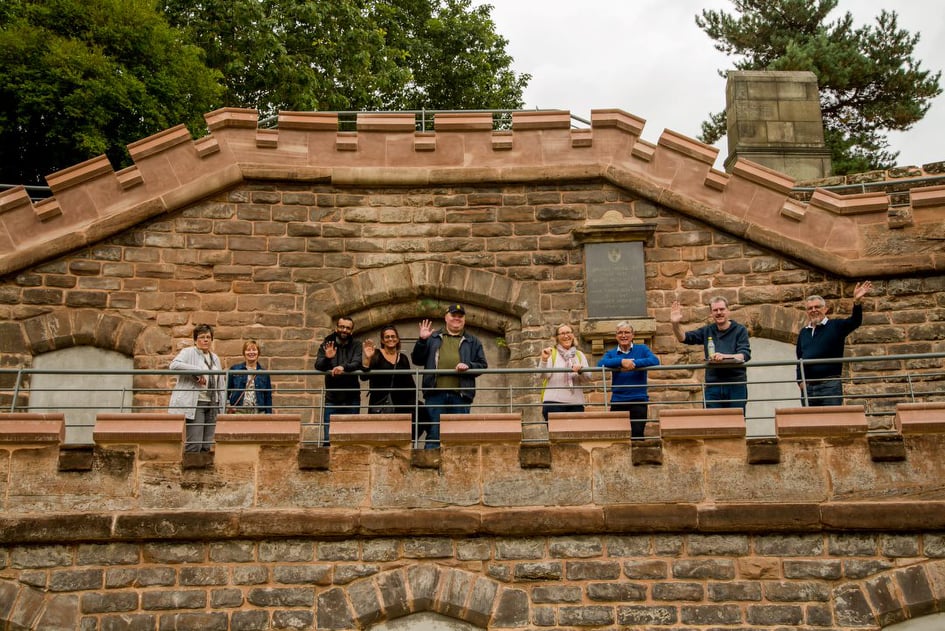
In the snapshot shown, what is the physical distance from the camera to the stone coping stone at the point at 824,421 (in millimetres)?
9586

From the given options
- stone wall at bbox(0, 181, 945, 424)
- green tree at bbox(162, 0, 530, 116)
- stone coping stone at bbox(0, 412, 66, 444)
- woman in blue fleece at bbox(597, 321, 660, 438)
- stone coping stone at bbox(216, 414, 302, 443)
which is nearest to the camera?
stone coping stone at bbox(0, 412, 66, 444)

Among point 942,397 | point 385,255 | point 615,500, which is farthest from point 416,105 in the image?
point 615,500

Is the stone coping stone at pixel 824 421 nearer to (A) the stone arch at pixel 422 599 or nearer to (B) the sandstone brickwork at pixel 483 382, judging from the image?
(B) the sandstone brickwork at pixel 483 382

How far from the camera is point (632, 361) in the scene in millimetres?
10234

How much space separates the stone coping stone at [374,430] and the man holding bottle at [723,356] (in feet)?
8.45

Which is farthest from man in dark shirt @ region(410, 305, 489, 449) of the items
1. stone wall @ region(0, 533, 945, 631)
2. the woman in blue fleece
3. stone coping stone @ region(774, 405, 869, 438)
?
stone coping stone @ region(774, 405, 869, 438)

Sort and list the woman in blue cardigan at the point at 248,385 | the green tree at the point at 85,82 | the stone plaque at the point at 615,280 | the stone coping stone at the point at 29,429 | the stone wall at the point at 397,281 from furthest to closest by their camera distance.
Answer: the green tree at the point at 85,82 < the stone plaque at the point at 615,280 < the stone wall at the point at 397,281 < the woman in blue cardigan at the point at 248,385 < the stone coping stone at the point at 29,429

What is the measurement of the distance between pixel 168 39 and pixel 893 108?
16.3 m

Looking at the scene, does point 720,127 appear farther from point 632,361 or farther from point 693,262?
point 632,361

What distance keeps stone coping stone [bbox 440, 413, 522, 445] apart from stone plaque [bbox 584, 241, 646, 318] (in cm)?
351

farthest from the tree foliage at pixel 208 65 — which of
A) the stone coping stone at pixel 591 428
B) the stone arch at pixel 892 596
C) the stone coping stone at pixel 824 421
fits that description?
the stone arch at pixel 892 596

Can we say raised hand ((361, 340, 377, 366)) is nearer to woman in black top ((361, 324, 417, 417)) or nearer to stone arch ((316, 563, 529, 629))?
woman in black top ((361, 324, 417, 417))

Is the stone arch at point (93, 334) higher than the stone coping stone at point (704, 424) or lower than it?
higher

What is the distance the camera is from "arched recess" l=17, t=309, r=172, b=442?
12.4 m
